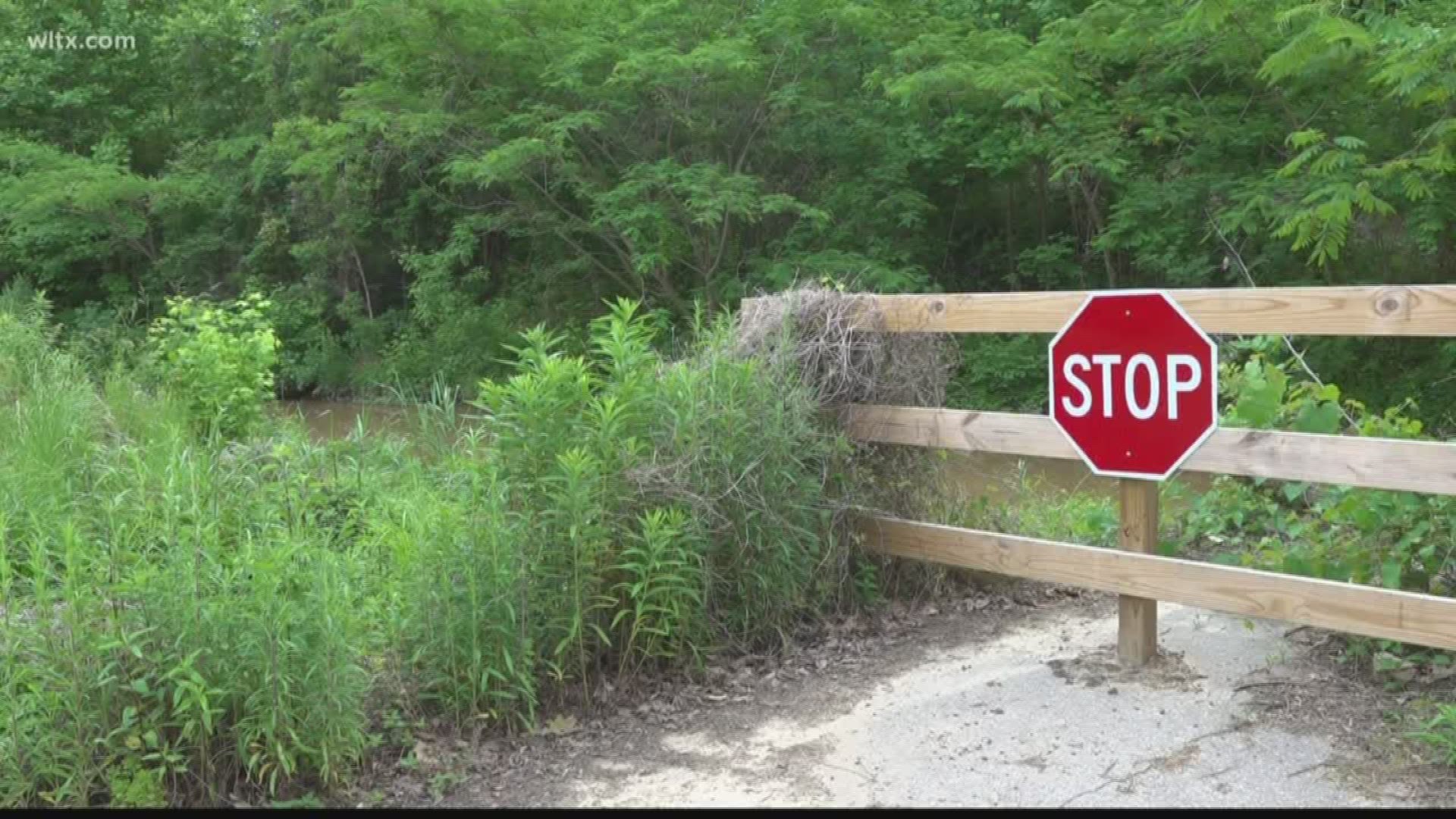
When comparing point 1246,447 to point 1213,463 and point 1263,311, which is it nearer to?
point 1213,463

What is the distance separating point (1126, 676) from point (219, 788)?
10.1 feet

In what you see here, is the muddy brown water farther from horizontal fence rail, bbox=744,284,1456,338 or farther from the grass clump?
the grass clump

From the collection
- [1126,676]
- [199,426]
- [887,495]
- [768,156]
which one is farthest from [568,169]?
[1126,676]

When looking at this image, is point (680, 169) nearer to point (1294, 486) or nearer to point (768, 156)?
point (768, 156)

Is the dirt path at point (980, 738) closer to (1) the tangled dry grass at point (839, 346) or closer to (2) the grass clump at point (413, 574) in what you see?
(2) the grass clump at point (413, 574)

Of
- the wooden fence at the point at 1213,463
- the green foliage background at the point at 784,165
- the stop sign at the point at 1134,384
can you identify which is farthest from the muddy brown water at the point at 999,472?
the green foliage background at the point at 784,165

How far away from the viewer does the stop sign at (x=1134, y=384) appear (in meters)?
4.30

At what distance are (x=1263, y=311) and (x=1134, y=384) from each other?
0.52 meters

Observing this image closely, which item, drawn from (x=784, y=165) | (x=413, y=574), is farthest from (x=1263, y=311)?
(x=784, y=165)

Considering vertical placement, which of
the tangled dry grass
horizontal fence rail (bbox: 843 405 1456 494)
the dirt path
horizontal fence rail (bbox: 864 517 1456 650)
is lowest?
the dirt path

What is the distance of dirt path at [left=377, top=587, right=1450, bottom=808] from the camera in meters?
3.67

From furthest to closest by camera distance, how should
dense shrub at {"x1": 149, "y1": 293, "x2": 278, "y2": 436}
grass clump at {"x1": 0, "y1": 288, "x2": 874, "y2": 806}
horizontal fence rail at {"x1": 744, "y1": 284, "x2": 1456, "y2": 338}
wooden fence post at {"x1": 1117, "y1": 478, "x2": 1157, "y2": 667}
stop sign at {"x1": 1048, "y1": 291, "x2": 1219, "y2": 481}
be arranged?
1. dense shrub at {"x1": 149, "y1": 293, "x2": 278, "y2": 436}
2. wooden fence post at {"x1": 1117, "y1": 478, "x2": 1157, "y2": 667}
3. stop sign at {"x1": 1048, "y1": 291, "x2": 1219, "y2": 481}
4. horizontal fence rail at {"x1": 744, "y1": 284, "x2": 1456, "y2": 338}
5. grass clump at {"x1": 0, "y1": 288, "x2": 874, "y2": 806}

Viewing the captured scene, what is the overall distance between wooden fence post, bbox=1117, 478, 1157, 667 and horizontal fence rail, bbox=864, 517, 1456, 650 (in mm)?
64

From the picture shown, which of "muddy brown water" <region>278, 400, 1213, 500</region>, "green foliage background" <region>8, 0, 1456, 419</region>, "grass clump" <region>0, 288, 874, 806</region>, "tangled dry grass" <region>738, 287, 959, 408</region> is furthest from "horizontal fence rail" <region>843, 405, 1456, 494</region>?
"green foliage background" <region>8, 0, 1456, 419</region>
